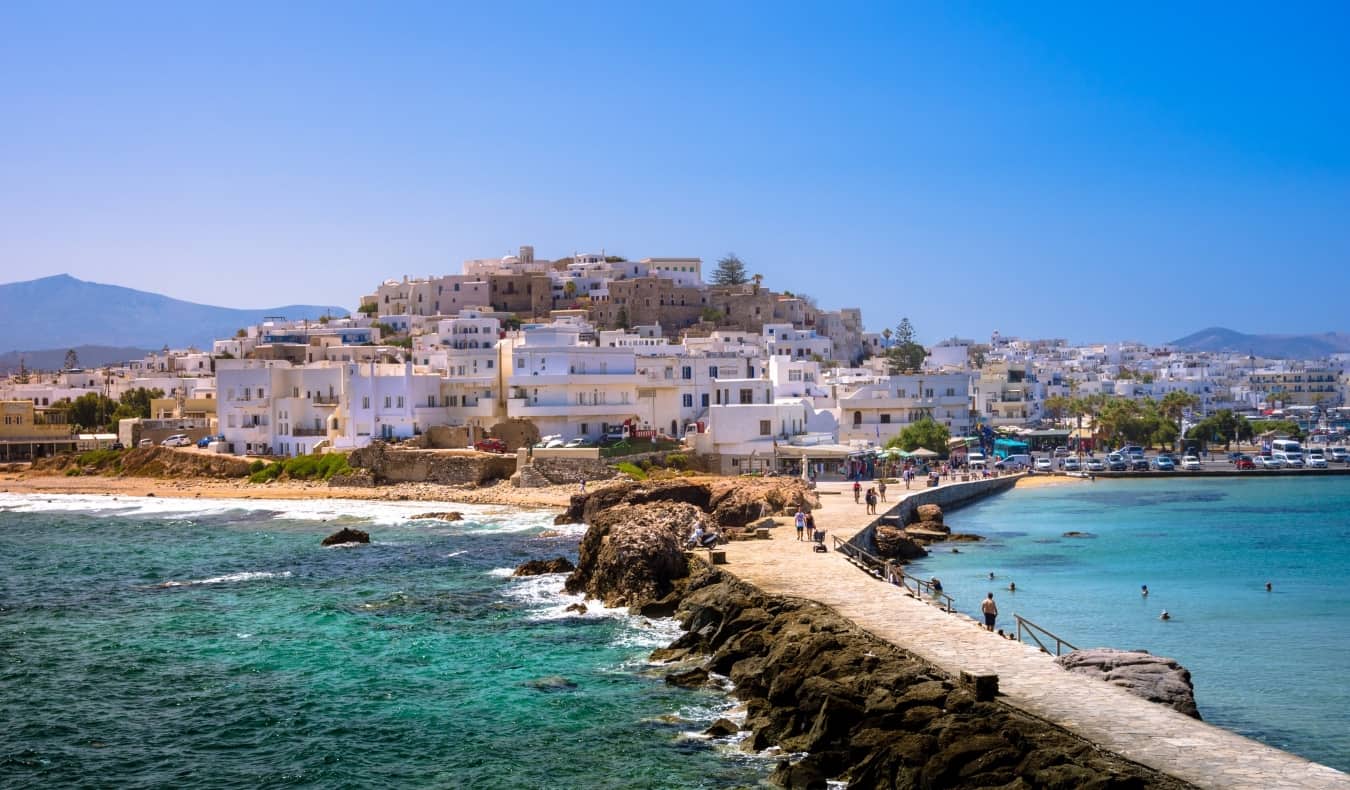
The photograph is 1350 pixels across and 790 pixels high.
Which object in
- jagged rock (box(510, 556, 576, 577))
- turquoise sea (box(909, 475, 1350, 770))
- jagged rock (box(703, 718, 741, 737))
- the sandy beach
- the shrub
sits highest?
the shrub

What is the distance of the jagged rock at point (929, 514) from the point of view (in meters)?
47.7

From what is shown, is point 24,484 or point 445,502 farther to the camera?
point 24,484

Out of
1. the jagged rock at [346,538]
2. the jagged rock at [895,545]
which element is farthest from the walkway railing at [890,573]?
the jagged rock at [346,538]

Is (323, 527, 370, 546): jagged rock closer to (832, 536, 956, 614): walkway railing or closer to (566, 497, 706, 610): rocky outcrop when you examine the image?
(566, 497, 706, 610): rocky outcrop

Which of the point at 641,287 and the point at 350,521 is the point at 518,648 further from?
the point at 641,287

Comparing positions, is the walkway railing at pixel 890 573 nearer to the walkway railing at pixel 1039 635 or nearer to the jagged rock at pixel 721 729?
the walkway railing at pixel 1039 635

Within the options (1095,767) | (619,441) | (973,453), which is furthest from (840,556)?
(973,453)

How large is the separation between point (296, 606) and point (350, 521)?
1884 cm

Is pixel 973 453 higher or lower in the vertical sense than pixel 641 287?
lower

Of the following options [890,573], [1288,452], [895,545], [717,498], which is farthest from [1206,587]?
[1288,452]

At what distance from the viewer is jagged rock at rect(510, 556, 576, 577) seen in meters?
34.8

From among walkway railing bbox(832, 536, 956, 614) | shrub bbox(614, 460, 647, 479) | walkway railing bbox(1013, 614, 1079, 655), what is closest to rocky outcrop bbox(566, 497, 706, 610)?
walkway railing bbox(832, 536, 956, 614)

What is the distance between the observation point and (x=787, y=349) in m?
93.9

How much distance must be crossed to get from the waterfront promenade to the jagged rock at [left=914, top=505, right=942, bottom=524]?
58.3 feet
